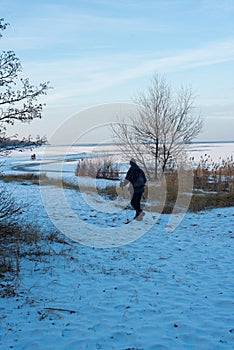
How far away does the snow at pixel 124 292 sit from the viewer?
15.1ft

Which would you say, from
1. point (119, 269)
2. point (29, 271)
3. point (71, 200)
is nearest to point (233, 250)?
point (119, 269)

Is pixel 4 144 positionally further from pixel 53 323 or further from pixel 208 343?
pixel 208 343

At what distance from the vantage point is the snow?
459 cm

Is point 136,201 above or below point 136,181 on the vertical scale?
below

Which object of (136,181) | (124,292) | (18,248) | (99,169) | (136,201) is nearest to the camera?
(124,292)

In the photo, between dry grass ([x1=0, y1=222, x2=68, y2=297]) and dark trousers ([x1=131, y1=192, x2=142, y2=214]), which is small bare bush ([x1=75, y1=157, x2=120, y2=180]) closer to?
dark trousers ([x1=131, y1=192, x2=142, y2=214])

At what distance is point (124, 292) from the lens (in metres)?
6.10

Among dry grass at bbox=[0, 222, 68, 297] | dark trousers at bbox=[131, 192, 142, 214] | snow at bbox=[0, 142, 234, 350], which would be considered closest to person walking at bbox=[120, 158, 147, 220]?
dark trousers at bbox=[131, 192, 142, 214]

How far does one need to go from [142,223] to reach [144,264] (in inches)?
162

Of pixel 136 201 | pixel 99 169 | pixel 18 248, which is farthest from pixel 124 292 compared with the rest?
pixel 99 169

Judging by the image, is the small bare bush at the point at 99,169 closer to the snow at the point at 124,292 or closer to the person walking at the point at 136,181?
the person walking at the point at 136,181

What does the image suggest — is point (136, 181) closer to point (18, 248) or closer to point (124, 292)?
point (18, 248)

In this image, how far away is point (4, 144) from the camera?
271 inches

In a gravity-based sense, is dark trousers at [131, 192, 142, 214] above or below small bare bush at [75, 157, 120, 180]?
below
